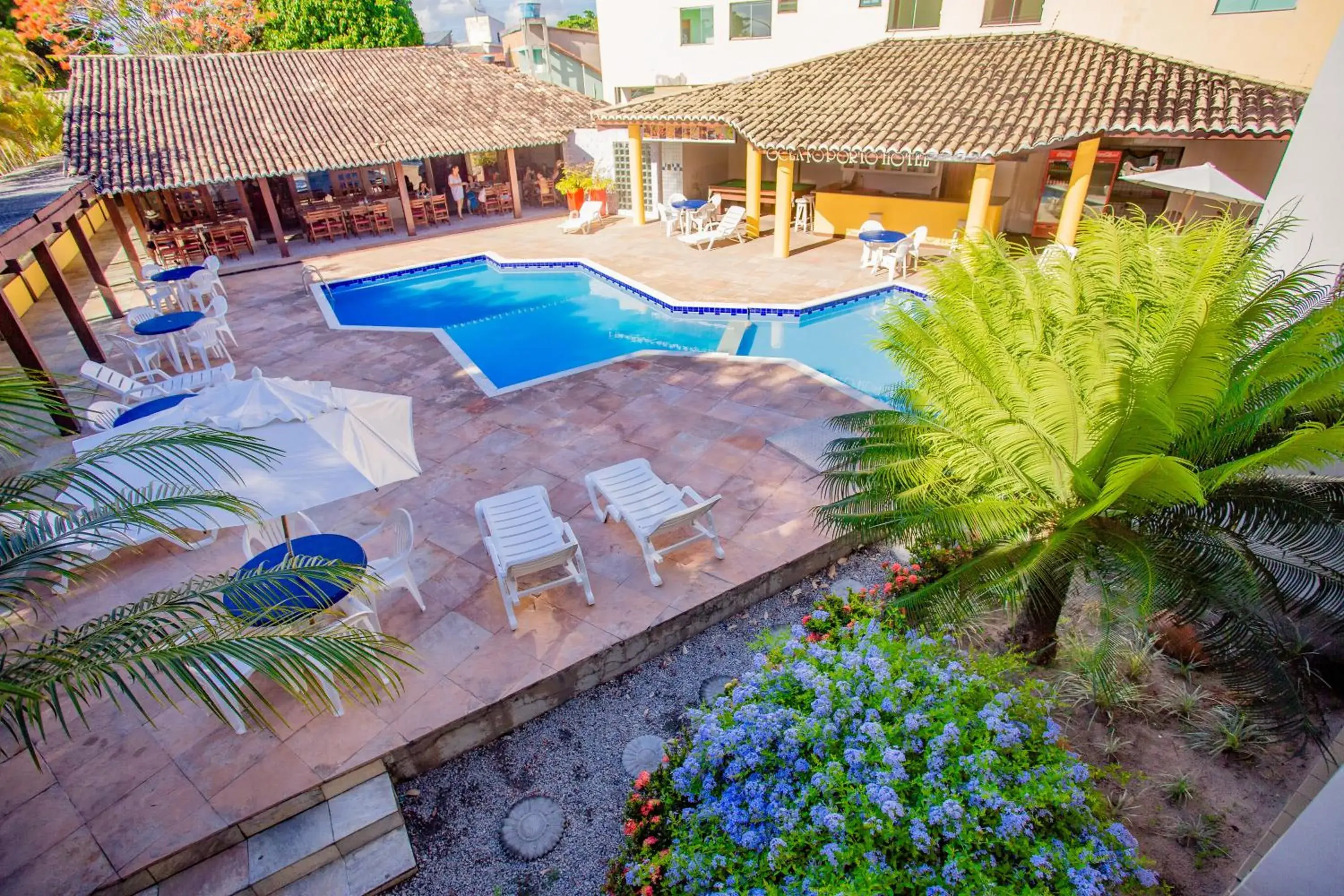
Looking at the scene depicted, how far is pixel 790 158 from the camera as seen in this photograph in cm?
1567

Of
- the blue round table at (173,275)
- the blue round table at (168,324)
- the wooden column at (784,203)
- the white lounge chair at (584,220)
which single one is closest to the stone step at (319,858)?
the blue round table at (168,324)

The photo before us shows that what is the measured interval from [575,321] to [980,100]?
33.0 ft

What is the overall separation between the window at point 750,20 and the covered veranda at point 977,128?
6.62 feet

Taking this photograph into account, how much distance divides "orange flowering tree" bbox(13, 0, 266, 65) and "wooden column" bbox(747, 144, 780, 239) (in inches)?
1321

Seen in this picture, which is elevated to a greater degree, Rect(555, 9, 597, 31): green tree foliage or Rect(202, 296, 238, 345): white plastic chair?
Rect(555, 9, 597, 31): green tree foliage

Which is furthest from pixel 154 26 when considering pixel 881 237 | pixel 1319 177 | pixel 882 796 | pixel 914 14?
pixel 882 796

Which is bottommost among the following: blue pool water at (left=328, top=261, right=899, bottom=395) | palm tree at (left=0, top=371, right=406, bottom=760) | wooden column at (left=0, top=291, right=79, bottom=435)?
blue pool water at (left=328, top=261, right=899, bottom=395)

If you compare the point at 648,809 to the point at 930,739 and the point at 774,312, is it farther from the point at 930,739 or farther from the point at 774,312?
the point at 774,312

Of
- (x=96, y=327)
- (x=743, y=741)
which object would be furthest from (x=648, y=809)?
(x=96, y=327)

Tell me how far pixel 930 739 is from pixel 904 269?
13.9 meters

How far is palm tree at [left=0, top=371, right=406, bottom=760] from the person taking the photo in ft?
9.62

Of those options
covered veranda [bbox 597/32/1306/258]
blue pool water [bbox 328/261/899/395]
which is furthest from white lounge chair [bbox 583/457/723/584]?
covered veranda [bbox 597/32/1306/258]

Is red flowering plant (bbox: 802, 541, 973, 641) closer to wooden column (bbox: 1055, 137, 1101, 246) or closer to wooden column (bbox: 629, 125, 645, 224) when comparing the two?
wooden column (bbox: 1055, 137, 1101, 246)

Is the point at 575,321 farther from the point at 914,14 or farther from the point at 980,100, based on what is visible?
the point at 914,14
